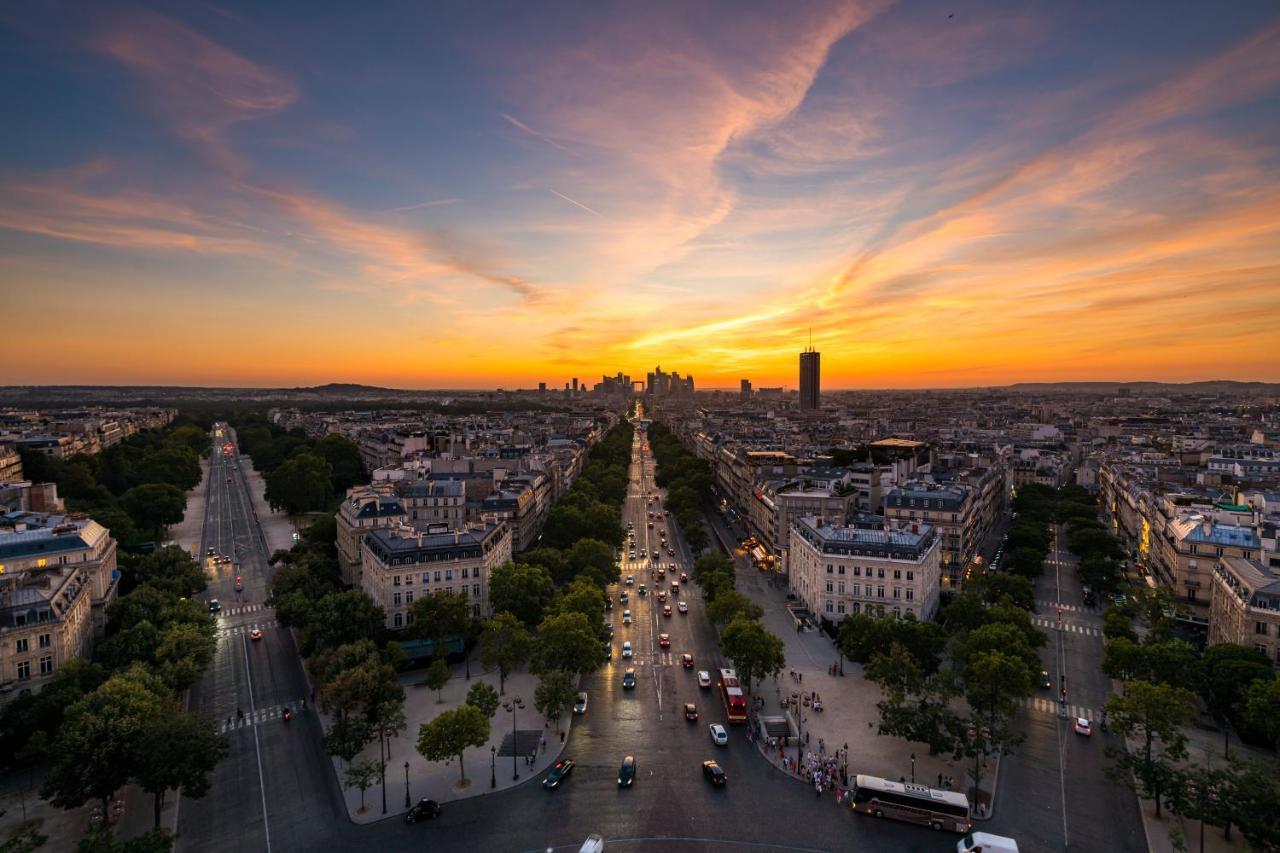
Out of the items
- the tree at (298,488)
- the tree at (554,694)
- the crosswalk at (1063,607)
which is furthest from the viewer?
the tree at (298,488)

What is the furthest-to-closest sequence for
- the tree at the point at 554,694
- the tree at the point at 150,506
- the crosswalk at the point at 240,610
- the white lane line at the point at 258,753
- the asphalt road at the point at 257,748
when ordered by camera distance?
the tree at the point at 150,506, the crosswalk at the point at 240,610, the tree at the point at 554,694, the asphalt road at the point at 257,748, the white lane line at the point at 258,753

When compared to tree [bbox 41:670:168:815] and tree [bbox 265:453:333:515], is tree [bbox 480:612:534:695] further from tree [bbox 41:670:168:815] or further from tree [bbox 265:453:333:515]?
tree [bbox 265:453:333:515]

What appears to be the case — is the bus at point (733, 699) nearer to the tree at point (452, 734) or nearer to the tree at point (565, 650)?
the tree at point (565, 650)

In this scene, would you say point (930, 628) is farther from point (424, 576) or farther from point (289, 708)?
point (289, 708)

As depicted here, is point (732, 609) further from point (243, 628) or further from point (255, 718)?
point (243, 628)

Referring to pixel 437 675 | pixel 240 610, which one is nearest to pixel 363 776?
pixel 437 675

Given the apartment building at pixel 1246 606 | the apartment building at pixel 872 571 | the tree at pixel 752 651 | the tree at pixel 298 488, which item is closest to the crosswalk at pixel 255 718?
the tree at pixel 752 651
